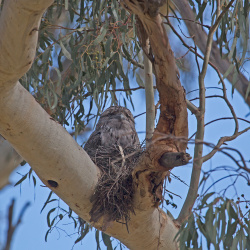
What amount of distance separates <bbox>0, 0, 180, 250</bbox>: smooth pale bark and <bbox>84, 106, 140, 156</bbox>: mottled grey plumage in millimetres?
809

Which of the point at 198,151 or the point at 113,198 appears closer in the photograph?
the point at 113,198

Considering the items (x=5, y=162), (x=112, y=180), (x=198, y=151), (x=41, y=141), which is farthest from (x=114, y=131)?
(x=41, y=141)

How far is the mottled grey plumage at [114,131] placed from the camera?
11.0 ft

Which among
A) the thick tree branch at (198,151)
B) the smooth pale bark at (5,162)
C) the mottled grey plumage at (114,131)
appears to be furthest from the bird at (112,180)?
the smooth pale bark at (5,162)

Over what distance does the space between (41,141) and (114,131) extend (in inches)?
55.0

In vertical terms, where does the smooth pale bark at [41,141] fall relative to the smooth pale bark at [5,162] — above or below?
below

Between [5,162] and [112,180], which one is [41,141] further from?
[5,162]

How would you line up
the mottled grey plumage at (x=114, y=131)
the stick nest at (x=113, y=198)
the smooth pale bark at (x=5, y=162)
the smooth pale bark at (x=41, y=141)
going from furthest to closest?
the smooth pale bark at (x=5, y=162)
the mottled grey plumage at (x=114, y=131)
the stick nest at (x=113, y=198)
the smooth pale bark at (x=41, y=141)

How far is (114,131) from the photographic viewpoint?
11.3 ft

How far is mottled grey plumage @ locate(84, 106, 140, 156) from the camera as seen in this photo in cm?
336

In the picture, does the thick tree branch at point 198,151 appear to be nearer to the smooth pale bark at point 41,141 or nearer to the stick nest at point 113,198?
the smooth pale bark at point 41,141

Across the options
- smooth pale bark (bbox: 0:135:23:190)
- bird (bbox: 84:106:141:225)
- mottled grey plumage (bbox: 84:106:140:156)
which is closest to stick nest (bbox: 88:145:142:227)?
bird (bbox: 84:106:141:225)

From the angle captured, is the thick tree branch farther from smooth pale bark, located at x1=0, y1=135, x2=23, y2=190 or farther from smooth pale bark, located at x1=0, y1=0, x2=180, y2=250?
smooth pale bark, located at x1=0, y1=135, x2=23, y2=190

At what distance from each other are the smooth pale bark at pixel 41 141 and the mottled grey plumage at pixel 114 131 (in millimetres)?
809
